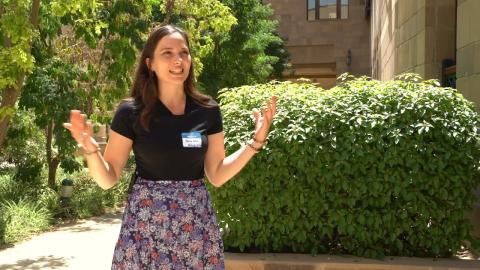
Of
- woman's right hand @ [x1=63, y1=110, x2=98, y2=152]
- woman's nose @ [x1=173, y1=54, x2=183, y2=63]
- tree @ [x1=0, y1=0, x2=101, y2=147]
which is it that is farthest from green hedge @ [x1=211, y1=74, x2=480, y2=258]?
tree @ [x1=0, y1=0, x2=101, y2=147]

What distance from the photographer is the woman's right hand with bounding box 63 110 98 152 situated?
2534 mm

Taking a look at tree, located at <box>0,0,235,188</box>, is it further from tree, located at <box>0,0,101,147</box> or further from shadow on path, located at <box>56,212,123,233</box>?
shadow on path, located at <box>56,212,123,233</box>

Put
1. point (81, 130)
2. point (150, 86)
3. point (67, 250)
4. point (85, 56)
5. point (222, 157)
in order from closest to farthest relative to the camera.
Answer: point (81, 130) < point (150, 86) < point (222, 157) < point (67, 250) < point (85, 56)

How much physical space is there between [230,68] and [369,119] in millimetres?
12624

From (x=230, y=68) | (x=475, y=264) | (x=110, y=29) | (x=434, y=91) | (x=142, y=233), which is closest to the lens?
(x=142, y=233)

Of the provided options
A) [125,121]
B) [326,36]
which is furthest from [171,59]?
[326,36]

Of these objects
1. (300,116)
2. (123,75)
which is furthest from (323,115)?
(123,75)

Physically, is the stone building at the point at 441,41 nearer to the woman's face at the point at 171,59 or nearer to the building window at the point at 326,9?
the woman's face at the point at 171,59

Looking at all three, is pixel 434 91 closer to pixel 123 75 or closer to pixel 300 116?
pixel 300 116

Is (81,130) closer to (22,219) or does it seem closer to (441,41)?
(22,219)

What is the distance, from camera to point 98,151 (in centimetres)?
261

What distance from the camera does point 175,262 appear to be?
9.02 ft

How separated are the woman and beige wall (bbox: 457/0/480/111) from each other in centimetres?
392

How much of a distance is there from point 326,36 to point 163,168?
2807 cm
